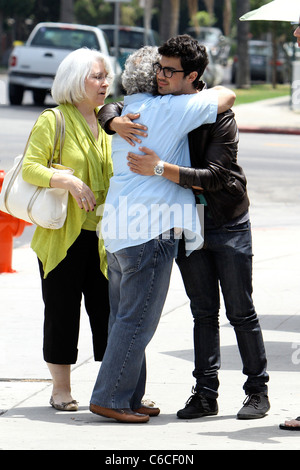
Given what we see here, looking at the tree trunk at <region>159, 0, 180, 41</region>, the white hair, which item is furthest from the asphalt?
the tree trunk at <region>159, 0, 180, 41</region>

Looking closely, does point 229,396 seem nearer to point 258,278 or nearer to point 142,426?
point 142,426

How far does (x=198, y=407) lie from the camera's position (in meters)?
5.11

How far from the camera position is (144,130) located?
4.77m

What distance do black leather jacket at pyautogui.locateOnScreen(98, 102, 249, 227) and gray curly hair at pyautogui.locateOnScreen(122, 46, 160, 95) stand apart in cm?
19

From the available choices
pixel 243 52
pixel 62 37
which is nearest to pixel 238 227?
pixel 62 37

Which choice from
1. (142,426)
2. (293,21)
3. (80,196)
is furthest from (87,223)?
(293,21)

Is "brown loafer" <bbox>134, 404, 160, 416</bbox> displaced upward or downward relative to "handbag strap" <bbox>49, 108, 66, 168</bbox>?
downward

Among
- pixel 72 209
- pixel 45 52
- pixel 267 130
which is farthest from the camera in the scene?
pixel 45 52

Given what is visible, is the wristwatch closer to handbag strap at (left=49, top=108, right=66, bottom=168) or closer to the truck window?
handbag strap at (left=49, top=108, right=66, bottom=168)

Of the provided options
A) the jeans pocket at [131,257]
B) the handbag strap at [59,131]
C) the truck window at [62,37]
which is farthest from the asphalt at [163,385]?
the truck window at [62,37]

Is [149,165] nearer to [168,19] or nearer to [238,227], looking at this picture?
[238,227]

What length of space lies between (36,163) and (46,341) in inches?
36.1

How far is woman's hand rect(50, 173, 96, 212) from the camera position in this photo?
200 inches

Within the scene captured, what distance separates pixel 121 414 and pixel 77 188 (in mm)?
1109
